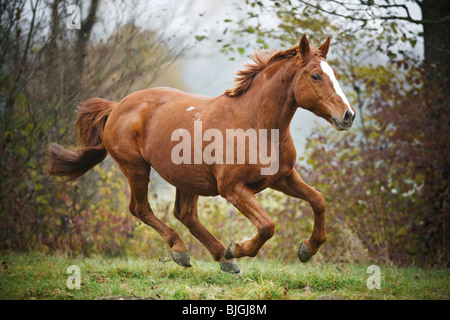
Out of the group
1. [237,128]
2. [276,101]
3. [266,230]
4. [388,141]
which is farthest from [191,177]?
[388,141]

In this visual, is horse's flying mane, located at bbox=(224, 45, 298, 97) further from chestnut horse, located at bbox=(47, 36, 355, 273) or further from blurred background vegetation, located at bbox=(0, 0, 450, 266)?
blurred background vegetation, located at bbox=(0, 0, 450, 266)

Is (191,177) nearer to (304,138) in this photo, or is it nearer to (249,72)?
(249,72)

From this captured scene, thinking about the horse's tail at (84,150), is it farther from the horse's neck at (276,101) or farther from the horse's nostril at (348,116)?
the horse's nostril at (348,116)

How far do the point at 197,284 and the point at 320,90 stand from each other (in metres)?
2.24

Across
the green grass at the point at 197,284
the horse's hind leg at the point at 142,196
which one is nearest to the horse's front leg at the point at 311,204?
the green grass at the point at 197,284

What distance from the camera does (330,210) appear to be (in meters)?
8.10

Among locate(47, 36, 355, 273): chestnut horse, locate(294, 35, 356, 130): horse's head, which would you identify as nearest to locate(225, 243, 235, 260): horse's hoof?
locate(47, 36, 355, 273): chestnut horse

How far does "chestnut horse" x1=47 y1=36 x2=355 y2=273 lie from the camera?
13.5 feet

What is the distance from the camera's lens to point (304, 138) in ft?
29.2

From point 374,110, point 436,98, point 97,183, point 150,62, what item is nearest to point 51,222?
point 97,183

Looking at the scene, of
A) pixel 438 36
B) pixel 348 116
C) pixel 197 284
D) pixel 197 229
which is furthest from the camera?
pixel 438 36

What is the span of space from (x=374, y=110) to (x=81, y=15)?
17.7 ft

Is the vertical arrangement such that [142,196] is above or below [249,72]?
below

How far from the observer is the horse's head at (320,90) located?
12.8 feet
